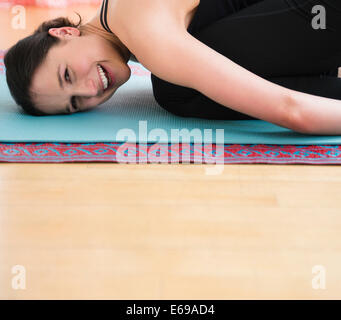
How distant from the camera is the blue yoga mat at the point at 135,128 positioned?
139 centimetres

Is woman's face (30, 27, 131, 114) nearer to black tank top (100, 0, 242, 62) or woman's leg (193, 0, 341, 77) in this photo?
black tank top (100, 0, 242, 62)

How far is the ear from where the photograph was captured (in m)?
1.46

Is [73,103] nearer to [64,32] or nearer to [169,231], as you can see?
[64,32]

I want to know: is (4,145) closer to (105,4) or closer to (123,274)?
(105,4)

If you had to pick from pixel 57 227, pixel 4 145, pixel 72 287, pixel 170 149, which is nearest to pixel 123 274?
pixel 72 287

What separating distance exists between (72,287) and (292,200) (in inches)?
22.3

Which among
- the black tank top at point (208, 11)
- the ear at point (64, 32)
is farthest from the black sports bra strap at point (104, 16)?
the ear at point (64, 32)

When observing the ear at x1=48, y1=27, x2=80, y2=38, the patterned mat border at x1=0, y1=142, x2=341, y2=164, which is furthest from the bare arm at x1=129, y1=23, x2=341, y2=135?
the ear at x1=48, y1=27, x2=80, y2=38

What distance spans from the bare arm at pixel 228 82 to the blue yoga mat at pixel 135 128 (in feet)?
0.39

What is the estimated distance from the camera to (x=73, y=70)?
142cm

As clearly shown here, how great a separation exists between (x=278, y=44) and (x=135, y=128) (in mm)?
558

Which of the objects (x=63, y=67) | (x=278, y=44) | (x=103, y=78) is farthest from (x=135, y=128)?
(x=278, y=44)

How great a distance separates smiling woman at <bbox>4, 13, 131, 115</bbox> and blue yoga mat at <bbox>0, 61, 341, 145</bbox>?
8 cm
